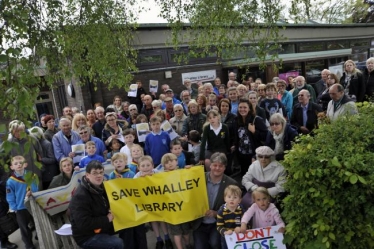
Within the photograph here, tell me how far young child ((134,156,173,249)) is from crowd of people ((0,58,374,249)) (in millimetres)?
14

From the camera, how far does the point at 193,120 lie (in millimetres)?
5684

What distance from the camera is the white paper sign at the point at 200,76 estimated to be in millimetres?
11398

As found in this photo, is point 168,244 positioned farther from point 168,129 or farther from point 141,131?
point 141,131

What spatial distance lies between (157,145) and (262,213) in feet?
7.98

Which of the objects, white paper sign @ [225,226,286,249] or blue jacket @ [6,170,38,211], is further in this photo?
blue jacket @ [6,170,38,211]

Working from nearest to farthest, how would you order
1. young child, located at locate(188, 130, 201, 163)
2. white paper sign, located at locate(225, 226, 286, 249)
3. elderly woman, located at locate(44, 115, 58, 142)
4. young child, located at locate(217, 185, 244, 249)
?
white paper sign, located at locate(225, 226, 286, 249), young child, located at locate(217, 185, 244, 249), young child, located at locate(188, 130, 201, 163), elderly woman, located at locate(44, 115, 58, 142)

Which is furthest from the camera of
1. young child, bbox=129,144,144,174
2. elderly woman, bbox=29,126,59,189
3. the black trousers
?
elderly woman, bbox=29,126,59,189

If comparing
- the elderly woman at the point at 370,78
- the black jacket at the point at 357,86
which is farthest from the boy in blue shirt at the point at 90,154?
the elderly woman at the point at 370,78

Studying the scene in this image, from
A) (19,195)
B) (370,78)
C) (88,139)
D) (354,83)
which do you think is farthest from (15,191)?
(370,78)

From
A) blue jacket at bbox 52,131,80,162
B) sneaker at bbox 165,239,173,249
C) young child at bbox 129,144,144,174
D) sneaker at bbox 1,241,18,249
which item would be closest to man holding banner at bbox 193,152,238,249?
sneaker at bbox 165,239,173,249

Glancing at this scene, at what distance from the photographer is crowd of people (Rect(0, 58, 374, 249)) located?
341cm

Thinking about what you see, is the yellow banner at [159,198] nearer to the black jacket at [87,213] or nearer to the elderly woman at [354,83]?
the black jacket at [87,213]

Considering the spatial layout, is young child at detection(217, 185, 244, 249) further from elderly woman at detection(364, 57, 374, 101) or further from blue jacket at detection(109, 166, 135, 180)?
elderly woman at detection(364, 57, 374, 101)

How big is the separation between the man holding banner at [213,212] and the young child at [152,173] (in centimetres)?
51
